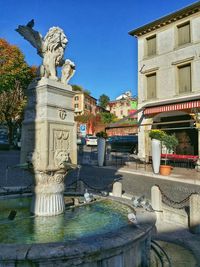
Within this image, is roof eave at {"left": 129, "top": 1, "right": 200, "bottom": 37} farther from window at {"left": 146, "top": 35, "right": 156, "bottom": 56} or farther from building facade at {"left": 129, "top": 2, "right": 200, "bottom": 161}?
window at {"left": 146, "top": 35, "right": 156, "bottom": 56}

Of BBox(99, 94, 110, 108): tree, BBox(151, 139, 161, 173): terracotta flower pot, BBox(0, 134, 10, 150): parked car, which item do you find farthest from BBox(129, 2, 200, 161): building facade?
BBox(99, 94, 110, 108): tree

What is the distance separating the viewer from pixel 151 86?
22.0 meters

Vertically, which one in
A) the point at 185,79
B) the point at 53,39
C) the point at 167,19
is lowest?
the point at 53,39

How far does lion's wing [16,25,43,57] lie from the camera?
5879 millimetres

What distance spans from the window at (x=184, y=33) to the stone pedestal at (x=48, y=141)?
16375 millimetres

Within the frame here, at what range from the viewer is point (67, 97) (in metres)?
6.09

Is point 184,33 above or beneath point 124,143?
above

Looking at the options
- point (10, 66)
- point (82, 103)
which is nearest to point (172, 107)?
point (10, 66)

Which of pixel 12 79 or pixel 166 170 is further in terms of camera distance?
pixel 12 79

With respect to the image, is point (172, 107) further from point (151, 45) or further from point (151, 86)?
point (151, 45)

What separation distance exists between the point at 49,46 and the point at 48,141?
2.09 meters

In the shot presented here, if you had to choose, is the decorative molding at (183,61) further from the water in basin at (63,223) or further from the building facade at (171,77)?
the water in basin at (63,223)

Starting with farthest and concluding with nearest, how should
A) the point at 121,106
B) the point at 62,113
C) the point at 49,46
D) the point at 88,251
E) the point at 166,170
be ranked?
the point at 121,106
the point at 166,170
the point at 49,46
the point at 62,113
the point at 88,251

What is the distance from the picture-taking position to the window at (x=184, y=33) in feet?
64.7
